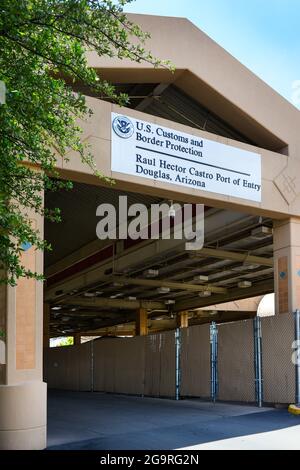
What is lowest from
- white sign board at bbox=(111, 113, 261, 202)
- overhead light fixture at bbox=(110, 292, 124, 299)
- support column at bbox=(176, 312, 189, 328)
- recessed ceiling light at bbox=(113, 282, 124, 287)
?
support column at bbox=(176, 312, 189, 328)

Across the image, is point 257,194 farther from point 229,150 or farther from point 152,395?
point 152,395

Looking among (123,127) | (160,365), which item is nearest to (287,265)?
(123,127)

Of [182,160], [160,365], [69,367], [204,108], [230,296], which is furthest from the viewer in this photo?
[230,296]

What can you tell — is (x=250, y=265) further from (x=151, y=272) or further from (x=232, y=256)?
(x=151, y=272)

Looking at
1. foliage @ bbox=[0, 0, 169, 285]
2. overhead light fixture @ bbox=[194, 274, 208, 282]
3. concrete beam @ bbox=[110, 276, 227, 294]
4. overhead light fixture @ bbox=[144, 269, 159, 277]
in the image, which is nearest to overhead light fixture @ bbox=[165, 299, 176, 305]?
concrete beam @ bbox=[110, 276, 227, 294]

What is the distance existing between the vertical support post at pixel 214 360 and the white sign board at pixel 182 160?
4169 mm

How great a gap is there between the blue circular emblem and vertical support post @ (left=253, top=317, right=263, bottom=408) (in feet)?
17.5

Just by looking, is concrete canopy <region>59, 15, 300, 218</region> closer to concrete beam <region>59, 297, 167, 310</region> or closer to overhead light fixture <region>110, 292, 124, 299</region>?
overhead light fixture <region>110, 292, 124, 299</region>

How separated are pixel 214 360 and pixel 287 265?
11.3 feet

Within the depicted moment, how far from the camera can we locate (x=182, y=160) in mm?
12125

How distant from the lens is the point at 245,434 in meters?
10.1

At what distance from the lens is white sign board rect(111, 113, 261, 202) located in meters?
11.4

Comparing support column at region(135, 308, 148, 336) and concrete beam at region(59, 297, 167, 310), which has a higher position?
concrete beam at region(59, 297, 167, 310)

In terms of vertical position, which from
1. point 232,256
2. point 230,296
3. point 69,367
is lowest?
point 69,367
